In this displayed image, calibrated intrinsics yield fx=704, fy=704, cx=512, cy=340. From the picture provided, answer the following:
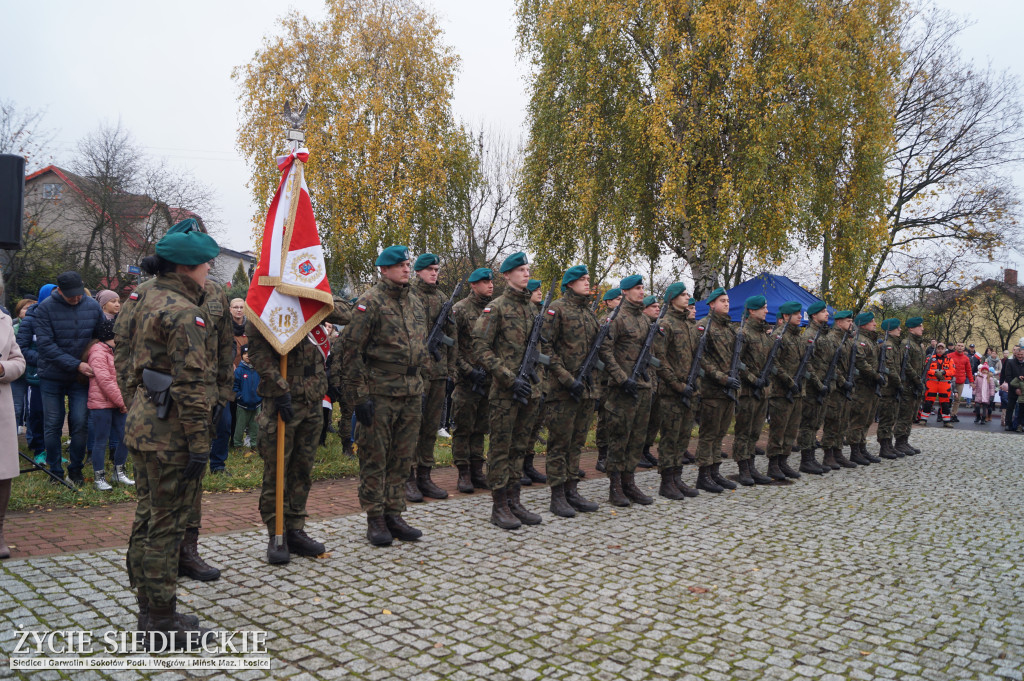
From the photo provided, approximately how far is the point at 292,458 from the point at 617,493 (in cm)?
358

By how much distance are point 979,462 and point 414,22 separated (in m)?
23.3

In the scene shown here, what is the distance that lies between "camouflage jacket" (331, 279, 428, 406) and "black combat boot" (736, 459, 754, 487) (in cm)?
501

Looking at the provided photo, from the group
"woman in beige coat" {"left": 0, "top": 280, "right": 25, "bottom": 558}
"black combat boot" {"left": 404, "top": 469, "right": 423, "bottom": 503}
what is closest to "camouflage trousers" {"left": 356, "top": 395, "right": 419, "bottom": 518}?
"black combat boot" {"left": 404, "top": 469, "right": 423, "bottom": 503}

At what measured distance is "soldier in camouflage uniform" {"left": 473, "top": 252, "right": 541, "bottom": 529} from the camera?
642cm

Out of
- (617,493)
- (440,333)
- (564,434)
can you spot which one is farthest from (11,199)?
(617,493)

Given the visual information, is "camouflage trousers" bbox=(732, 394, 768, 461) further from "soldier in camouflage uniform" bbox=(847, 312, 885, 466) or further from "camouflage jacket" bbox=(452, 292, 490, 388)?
"camouflage jacket" bbox=(452, 292, 490, 388)

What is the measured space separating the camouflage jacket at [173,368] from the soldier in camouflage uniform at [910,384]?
11959mm

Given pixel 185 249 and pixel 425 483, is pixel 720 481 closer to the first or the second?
pixel 425 483

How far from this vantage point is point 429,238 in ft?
87.0

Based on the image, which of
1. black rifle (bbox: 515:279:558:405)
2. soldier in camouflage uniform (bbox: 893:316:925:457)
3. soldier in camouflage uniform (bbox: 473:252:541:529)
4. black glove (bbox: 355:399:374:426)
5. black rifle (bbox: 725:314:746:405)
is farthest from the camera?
soldier in camouflage uniform (bbox: 893:316:925:457)

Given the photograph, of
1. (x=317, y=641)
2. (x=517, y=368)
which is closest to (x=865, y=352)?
(x=517, y=368)

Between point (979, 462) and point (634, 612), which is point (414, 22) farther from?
point (634, 612)

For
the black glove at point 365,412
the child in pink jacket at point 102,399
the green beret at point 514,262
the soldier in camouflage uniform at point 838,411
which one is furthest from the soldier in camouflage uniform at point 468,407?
the soldier in camouflage uniform at point 838,411

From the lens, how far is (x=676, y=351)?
26.5ft
